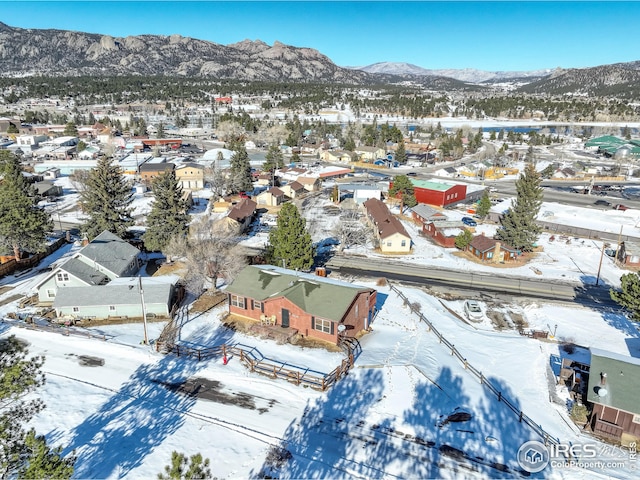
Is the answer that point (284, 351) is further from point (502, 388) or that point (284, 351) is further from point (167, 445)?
point (502, 388)

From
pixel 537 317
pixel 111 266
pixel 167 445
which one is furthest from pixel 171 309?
pixel 537 317

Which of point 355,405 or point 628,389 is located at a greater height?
point 628,389

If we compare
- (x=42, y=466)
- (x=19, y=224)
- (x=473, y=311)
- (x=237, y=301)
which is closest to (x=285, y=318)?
(x=237, y=301)

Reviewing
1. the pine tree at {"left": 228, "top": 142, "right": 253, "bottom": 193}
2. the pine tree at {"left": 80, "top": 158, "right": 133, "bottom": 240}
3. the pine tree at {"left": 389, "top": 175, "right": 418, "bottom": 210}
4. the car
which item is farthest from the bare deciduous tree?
the pine tree at {"left": 389, "top": 175, "right": 418, "bottom": 210}

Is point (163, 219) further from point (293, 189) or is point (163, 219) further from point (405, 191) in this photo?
point (405, 191)

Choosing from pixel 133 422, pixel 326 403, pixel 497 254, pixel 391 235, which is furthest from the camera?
pixel 391 235

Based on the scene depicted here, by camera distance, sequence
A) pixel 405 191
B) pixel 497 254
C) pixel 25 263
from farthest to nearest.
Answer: pixel 405 191 → pixel 497 254 → pixel 25 263

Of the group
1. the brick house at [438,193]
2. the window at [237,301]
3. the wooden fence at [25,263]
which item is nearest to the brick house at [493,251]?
the brick house at [438,193]
